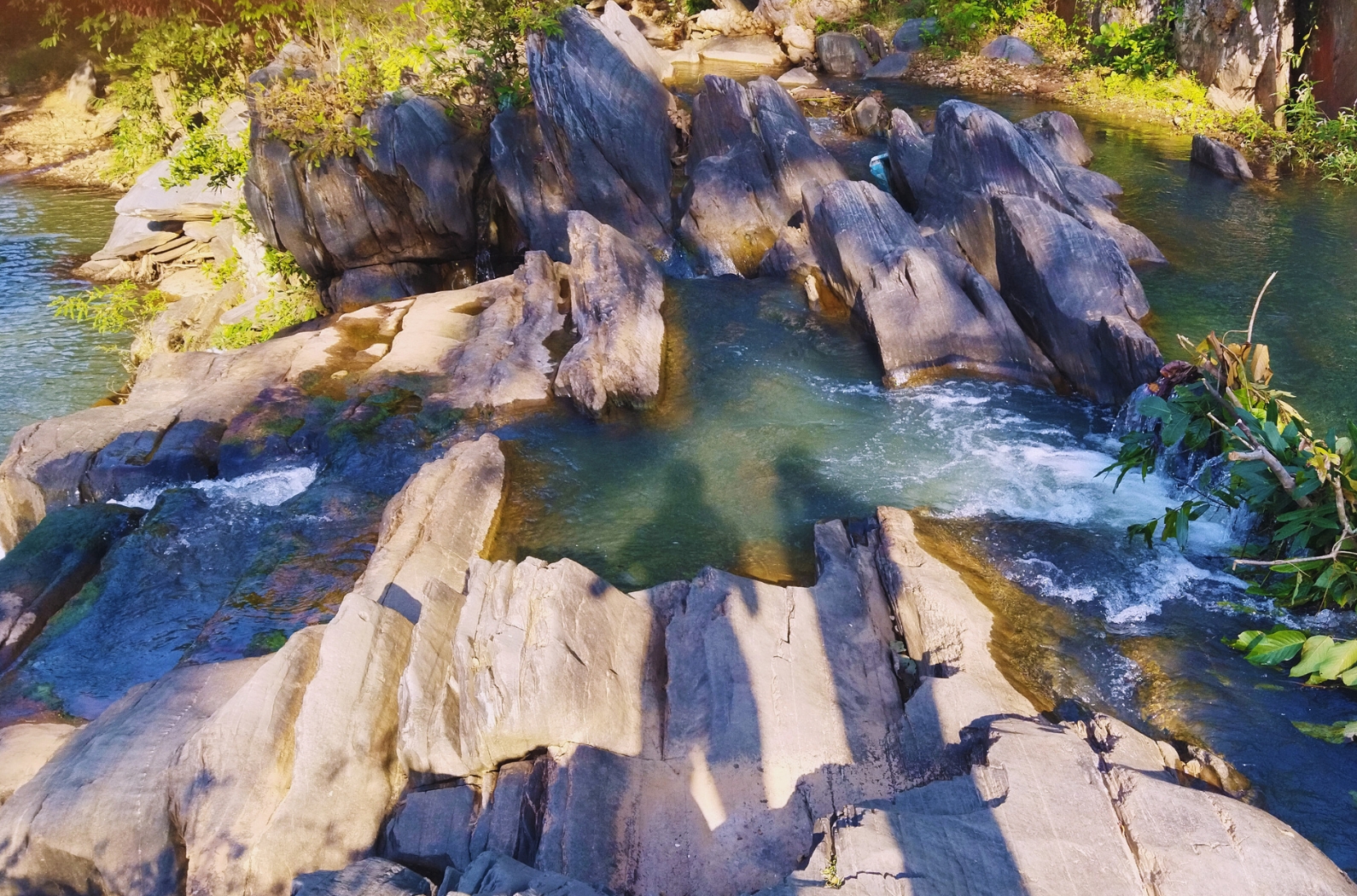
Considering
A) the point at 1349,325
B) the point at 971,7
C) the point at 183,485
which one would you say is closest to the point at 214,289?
the point at 183,485

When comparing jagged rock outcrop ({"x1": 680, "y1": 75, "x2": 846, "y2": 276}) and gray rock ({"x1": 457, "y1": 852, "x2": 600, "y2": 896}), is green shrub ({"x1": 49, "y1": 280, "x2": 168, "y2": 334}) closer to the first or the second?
jagged rock outcrop ({"x1": 680, "y1": 75, "x2": 846, "y2": 276})

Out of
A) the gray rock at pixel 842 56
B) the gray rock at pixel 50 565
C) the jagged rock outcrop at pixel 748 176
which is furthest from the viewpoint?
the gray rock at pixel 842 56

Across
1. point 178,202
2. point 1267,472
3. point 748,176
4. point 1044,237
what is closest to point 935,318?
point 1044,237

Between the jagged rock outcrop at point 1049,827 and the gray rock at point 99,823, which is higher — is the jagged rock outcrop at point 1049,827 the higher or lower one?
the higher one

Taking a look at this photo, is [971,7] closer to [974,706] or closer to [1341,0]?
[1341,0]

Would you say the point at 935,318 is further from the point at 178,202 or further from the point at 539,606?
the point at 178,202

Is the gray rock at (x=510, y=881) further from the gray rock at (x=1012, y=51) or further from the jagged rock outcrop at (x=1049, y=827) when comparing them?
the gray rock at (x=1012, y=51)

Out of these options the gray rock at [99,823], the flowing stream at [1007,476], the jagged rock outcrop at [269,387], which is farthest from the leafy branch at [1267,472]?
the jagged rock outcrop at [269,387]
